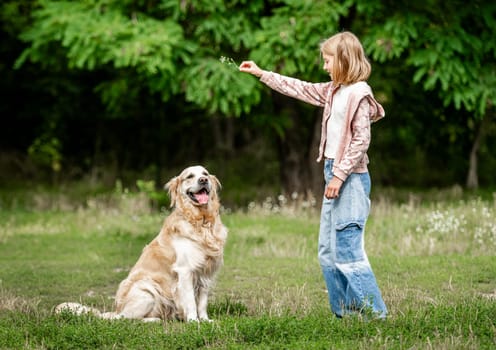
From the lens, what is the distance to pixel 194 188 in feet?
22.0

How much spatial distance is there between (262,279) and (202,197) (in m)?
2.27

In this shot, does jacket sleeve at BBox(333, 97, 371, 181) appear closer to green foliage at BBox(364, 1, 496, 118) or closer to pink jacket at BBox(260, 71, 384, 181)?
pink jacket at BBox(260, 71, 384, 181)

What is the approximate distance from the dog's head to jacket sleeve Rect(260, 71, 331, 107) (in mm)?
1069

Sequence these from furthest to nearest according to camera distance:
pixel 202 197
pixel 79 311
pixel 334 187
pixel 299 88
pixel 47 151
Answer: pixel 47 151, pixel 202 197, pixel 79 311, pixel 299 88, pixel 334 187

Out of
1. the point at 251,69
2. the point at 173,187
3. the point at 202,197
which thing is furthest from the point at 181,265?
the point at 251,69

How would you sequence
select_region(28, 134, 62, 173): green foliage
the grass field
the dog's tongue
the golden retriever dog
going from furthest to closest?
select_region(28, 134, 62, 173): green foliage < the dog's tongue < the golden retriever dog < the grass field

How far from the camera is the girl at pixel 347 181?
561cm

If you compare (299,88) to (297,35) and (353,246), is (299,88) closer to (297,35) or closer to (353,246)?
(353,246)

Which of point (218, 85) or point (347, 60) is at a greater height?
point (218, 85)

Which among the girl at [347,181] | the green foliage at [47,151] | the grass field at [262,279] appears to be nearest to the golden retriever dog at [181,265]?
the grass field at [262,279]

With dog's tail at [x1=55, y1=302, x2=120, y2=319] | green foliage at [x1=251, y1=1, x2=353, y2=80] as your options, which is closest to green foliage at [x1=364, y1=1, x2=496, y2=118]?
green foliage at [x1=251, y1=1, x2=353, y2=80]

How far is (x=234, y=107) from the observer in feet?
44.5

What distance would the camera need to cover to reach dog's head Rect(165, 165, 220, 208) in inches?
264

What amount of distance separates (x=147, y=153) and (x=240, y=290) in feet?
56.9
